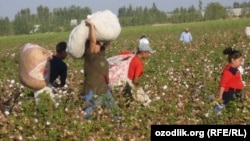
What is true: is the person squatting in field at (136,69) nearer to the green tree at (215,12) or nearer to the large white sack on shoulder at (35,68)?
the large white sack on shoulder at (35,68)

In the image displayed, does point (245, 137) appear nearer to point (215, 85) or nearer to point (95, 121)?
point (95, 121)

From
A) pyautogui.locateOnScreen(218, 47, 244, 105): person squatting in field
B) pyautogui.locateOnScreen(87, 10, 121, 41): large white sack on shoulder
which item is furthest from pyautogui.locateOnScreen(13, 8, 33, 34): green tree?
pyautogui.locateOnScreen(87, 10, 121, 41): large white sack on shoulder

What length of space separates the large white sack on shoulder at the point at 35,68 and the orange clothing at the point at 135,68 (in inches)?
38.0

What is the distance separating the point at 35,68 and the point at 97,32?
101 cm

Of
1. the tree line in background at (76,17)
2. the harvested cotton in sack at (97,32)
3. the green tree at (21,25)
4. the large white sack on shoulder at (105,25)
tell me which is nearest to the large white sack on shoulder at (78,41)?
the harvested cotton in sack at (97,32)

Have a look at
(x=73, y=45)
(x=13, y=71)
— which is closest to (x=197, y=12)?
(x=13, y=71)

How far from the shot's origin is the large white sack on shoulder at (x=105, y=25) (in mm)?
6445

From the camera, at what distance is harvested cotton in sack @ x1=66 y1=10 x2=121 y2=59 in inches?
251

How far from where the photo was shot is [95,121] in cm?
530

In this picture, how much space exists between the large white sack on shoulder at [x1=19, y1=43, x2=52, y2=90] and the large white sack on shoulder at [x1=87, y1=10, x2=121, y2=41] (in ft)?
2.86

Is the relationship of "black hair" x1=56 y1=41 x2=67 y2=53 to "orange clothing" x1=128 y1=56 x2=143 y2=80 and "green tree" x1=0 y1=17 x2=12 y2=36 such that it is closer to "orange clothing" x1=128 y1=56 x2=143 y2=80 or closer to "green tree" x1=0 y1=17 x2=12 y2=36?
"orange clothing" x1=128 y1=56 x2=143 y2=80

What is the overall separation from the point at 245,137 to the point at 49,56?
304 cm

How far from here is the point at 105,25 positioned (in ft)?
21.3

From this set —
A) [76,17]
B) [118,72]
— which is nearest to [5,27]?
[76,17]
